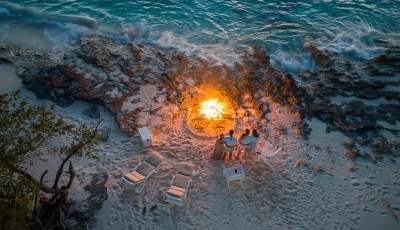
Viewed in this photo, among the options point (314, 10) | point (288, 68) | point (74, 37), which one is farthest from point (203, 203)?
point (314, 10)

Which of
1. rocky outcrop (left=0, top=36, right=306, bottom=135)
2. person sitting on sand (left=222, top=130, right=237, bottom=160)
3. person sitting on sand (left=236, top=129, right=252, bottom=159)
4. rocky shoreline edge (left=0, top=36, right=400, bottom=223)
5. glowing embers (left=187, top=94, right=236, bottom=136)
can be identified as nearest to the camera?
person sitting on sand (left=222, top=130, right=237, bottom=160)

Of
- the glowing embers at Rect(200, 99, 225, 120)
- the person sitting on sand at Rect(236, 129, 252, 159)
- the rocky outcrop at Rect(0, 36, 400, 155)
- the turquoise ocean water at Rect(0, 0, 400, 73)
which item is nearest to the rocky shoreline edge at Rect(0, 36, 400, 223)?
the rocky outcrop at Rect(0, 36, 400, 155)

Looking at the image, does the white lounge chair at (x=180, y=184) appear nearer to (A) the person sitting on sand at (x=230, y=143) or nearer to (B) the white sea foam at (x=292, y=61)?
(A) the person sitting on sand at (x=230, y=143)

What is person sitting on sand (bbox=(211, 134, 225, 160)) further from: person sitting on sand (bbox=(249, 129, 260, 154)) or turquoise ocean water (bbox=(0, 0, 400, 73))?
turquoise ocean water (bbox=(0, 0, 400, 73))

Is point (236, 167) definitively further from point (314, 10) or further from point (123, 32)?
point (314, 10)

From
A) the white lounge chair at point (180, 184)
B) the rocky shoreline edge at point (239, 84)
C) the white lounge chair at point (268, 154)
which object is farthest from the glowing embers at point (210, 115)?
the white lounge chair at point (180, 184)

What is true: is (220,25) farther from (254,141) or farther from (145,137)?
(145,137)
